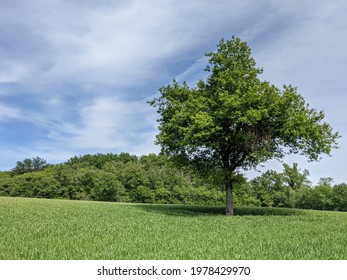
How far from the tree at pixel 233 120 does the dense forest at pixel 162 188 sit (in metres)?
65.2

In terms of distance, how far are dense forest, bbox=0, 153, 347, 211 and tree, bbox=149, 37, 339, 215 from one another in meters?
65.2

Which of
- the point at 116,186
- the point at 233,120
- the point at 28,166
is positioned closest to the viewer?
the point at 233,120

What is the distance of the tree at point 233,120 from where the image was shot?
3170 centimetres

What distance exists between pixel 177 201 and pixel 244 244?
101 metres

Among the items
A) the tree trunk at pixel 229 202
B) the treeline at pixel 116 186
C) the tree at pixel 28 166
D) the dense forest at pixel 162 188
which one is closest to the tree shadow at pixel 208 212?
the tree trunk at pixel 229 202

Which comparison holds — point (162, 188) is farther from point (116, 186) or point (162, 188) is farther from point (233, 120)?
point (233, 120)

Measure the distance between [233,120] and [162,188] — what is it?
281 feet

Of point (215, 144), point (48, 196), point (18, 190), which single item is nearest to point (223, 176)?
point (215, 144)

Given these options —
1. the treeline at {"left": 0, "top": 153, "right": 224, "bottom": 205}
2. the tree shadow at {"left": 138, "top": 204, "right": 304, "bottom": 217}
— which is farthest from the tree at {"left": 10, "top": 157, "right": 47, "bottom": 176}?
the tree shadow at {"left": 138, "top": 204, "right": 304, "bottom": 217}

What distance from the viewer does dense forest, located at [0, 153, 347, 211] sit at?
328 feet

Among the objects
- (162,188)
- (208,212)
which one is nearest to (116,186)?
(162,188)

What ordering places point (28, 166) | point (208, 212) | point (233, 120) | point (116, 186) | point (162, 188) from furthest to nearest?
1. point (28, 166)
2. point (162, 188)
3. point (116, 186)
4. point (208, 212)
5. point (233, 120)

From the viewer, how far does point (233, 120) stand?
32875mm

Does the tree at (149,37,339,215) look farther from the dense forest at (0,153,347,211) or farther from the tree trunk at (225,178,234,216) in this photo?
the dense forest at (0,153,347,211)
